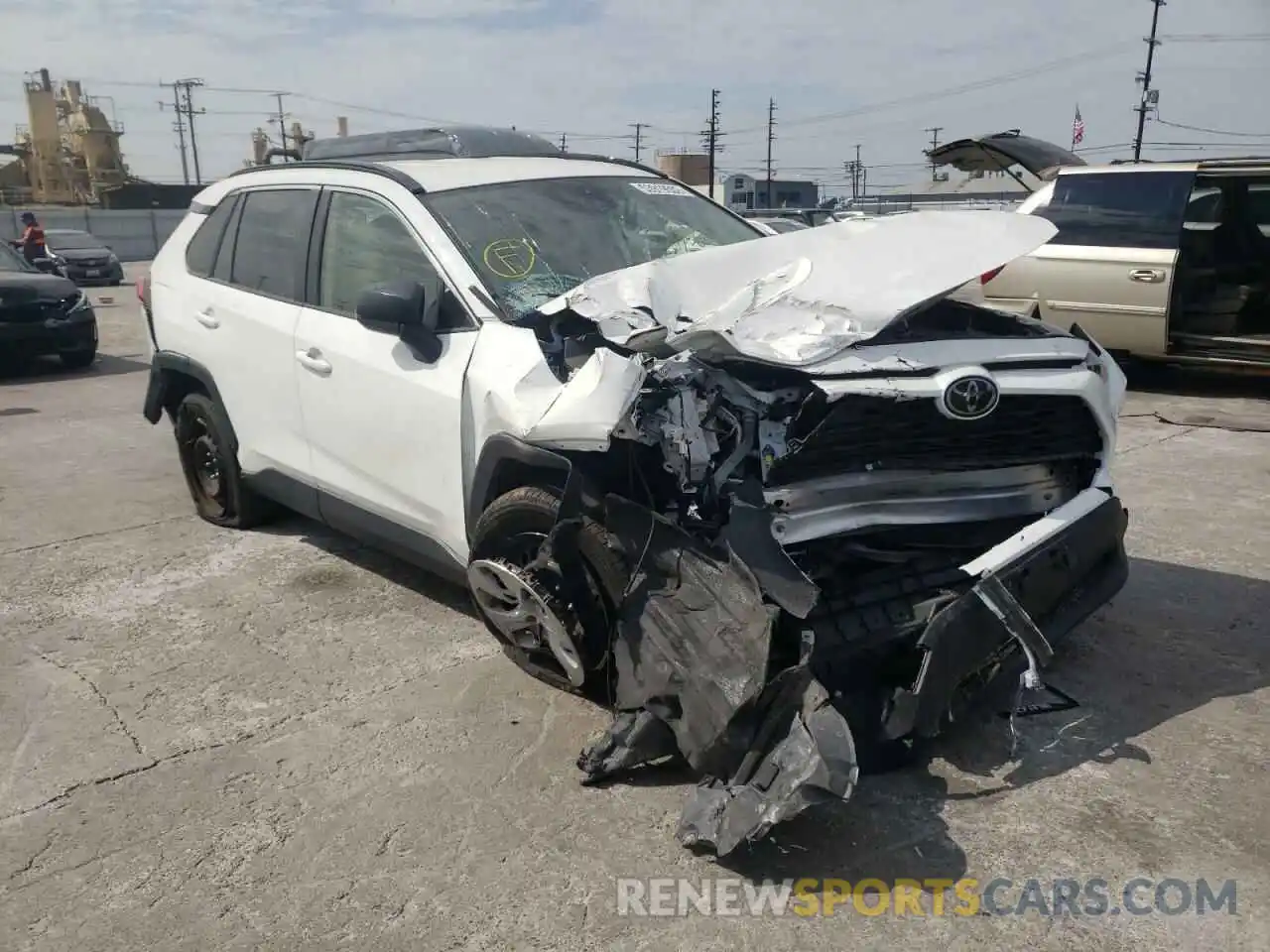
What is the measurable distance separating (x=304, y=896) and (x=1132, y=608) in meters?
3.36

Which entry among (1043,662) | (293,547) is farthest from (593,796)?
(293,547)

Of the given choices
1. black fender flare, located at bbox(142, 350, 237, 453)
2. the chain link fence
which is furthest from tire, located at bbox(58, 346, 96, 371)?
the chain link fence

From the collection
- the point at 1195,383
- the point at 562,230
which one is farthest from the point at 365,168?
the point at 1195,383

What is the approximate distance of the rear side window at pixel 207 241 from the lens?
17.5ft

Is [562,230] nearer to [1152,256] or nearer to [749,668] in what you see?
[749,668]

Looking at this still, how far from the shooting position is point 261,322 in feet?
15.6

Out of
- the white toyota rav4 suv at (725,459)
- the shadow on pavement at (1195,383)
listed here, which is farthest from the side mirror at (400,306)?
the shadow on pavement at (1195,383)

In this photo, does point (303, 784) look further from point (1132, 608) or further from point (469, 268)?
point (1132, 608)

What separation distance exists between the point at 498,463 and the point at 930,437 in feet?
4.65

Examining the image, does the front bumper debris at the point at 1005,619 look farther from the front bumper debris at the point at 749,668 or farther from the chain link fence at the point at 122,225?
the chain link fence at the point at 122,225

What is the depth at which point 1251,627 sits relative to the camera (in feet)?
13.5

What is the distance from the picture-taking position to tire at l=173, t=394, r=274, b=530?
5312 mm

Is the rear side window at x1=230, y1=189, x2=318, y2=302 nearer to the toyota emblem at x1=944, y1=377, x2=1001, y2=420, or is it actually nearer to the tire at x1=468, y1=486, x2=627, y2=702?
the tire at x1=468, y1=486, x2=627, y2=702

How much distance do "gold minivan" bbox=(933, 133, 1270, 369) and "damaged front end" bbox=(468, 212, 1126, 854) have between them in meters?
5.75
